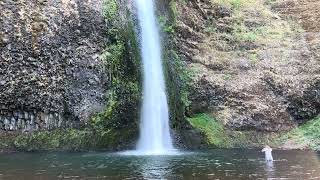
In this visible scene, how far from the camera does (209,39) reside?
24.8 meters

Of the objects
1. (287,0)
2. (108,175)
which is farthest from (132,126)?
(287,0)

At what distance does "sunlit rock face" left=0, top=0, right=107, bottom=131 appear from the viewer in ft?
60.7

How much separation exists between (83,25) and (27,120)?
447 cm

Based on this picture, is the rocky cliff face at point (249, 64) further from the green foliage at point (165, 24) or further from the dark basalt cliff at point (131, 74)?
the green foliage at point (165, 24)

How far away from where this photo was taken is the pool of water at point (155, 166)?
1181 cm

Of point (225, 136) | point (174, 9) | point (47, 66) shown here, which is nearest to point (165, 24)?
point (174, 9)

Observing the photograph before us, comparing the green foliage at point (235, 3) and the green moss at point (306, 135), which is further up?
the green foliage at point (235, 3)

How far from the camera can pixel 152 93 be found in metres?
20.4

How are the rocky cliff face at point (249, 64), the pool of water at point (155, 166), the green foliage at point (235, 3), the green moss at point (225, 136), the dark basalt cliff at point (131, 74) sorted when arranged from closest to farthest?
the pool of water at point (155, 166)
the dark basalt cliff at point (131, 74)
the green moss at point (225, 136)
the rocky cliff face at point (249, 64)
the green foliage at point (235, 3)

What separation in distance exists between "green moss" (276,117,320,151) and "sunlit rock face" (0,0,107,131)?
860cm

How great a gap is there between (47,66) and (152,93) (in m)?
4.60

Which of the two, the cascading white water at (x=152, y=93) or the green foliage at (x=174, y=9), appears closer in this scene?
the cascading white water at (x=152, y=93)

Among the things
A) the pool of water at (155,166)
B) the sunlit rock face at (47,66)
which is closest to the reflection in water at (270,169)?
the pool of water at (155,166)

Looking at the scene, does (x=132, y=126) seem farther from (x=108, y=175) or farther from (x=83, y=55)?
(x=108, y=175)
